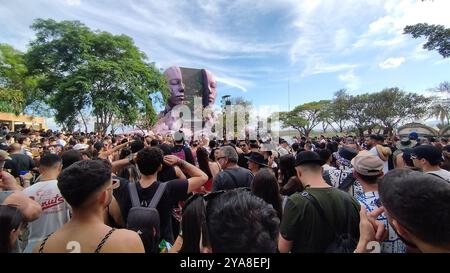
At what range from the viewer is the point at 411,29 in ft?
39.8

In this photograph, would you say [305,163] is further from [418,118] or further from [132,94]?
[418,118]

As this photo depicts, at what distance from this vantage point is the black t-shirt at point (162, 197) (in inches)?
106

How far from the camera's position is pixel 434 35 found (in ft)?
38.5

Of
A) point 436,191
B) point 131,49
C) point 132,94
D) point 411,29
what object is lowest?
point 436,191

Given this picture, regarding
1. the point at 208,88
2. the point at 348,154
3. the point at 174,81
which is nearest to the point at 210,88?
the point at 208,88

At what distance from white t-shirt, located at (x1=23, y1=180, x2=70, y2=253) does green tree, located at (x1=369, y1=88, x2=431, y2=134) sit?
42.4 m

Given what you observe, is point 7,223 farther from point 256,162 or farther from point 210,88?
point 210,88

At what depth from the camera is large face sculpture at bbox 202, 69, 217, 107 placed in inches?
1738
